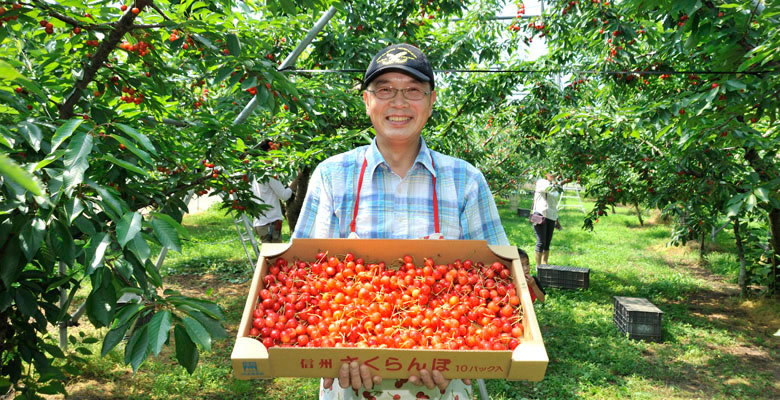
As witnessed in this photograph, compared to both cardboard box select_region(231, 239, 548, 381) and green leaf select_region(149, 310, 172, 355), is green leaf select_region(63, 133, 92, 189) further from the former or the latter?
cardboard box select_region(231, 239, 548, 381)

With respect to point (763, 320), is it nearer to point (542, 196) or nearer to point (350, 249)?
point (542, 196)

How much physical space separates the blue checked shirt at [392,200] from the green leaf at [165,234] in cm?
54

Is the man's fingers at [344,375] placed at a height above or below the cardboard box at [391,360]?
below

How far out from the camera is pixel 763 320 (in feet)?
18.9

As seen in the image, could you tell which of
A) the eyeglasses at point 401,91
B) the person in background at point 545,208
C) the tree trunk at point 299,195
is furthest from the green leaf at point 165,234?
the person in background at point 545,208

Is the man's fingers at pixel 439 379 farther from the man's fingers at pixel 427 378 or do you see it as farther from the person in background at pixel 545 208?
the person in background at pixel 545 208

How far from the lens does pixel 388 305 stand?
1.57 metres

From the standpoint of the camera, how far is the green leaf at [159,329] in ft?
4.13

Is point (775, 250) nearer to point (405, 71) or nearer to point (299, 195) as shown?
point (299, 195)

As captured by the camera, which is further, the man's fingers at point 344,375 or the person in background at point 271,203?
the person in background at point 271,203

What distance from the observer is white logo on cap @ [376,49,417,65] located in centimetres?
171

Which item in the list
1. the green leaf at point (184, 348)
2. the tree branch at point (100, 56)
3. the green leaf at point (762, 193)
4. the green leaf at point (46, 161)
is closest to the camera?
the green leaf at point (46, 161)

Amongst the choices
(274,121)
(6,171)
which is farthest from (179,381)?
Answer: (6,171)

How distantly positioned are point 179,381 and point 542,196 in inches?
224
